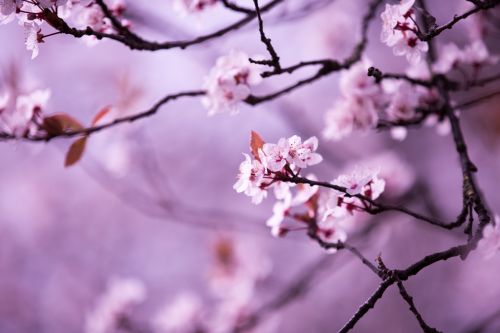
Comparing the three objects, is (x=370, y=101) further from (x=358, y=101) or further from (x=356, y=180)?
→ (x=356, y=180)

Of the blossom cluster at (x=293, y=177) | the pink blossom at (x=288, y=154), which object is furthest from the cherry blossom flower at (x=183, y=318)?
the pink blossom at (x=288, y=154)

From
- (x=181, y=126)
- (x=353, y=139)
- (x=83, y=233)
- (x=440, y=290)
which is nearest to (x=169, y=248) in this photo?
(x=83, y=233)

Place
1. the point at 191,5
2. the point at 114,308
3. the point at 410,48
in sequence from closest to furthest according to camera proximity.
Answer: the point at 410,48, the point at 191,5, the point at 114,308

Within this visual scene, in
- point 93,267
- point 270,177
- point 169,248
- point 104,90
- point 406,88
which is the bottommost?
point 270,177

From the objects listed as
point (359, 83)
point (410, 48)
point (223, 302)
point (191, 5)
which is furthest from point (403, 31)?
point (223, 302)

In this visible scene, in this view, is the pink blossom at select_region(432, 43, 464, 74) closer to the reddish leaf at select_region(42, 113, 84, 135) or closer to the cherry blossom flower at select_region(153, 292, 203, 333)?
the reddish leaf at select_region(42, 113, 84, 135)

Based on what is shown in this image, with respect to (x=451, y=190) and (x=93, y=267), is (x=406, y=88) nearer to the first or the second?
(x=451, y=190)
